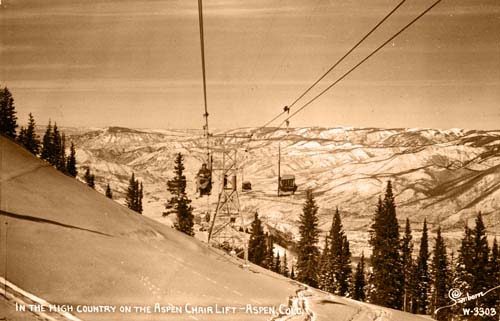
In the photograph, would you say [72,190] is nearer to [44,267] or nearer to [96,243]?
[96,243]

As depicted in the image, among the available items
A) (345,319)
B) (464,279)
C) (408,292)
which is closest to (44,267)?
(345,319)

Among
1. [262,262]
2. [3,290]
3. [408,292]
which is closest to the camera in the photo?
[3,290]

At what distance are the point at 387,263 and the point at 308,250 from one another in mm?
11211

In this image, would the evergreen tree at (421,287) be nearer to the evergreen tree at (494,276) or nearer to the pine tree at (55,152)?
the evergreen tree at (494,276)

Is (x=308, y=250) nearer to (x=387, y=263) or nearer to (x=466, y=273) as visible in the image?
(x=387, y=263)

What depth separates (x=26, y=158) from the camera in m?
8.11

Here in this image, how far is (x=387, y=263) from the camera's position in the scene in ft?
151

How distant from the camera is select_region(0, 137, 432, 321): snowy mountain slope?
5.43 m

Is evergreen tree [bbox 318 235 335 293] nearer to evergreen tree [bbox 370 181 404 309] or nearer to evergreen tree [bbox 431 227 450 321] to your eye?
evergreen tree [bbox 370 181 404 309]

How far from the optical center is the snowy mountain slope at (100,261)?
543cm

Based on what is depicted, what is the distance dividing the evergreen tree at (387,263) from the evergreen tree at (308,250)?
7625 mm

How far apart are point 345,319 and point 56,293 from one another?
5.07 m

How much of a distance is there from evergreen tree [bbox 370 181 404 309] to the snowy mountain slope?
39060 millimetres

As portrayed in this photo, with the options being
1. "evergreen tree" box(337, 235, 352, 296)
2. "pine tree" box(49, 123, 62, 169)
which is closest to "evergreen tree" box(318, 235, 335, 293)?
"evergreen tree" box(337, 235, 352, 296)
